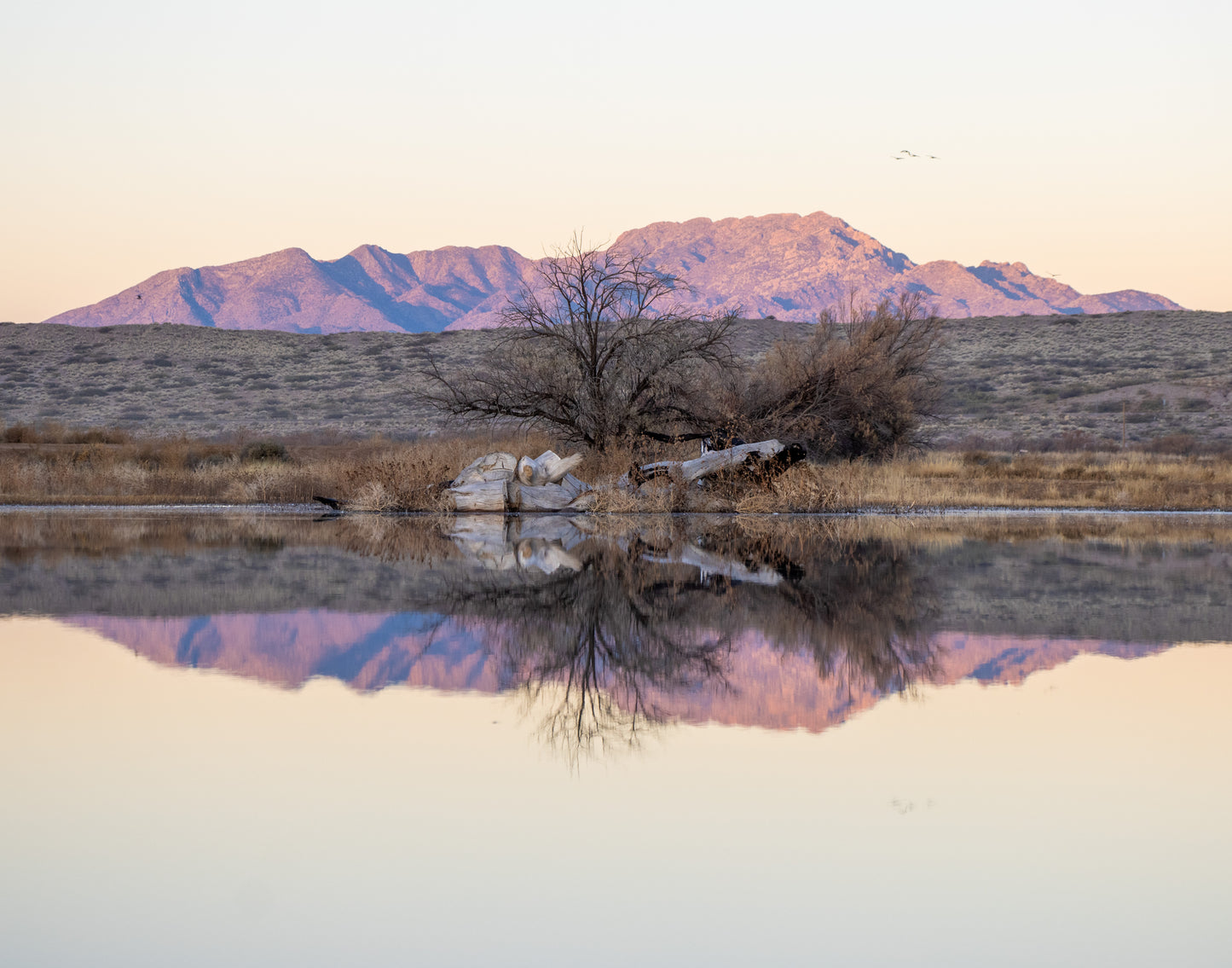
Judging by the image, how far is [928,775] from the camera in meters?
6.71

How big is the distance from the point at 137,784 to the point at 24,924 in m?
1.99

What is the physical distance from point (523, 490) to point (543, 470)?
0.62 meters

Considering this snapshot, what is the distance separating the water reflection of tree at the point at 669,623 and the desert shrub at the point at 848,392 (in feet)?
45.8

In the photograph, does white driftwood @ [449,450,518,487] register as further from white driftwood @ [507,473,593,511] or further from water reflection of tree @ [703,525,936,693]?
water reflection of tree @ [703,525,936,693]

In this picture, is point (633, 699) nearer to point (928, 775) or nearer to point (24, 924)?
point (928, 775)

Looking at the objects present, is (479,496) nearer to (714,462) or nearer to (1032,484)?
(714,462)

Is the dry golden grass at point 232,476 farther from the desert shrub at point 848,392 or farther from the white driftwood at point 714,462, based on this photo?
the desert shrub at point 848,392

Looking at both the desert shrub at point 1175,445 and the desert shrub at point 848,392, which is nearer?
the desert shrub at point 848,392

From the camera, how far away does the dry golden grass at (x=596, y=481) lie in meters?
28.4

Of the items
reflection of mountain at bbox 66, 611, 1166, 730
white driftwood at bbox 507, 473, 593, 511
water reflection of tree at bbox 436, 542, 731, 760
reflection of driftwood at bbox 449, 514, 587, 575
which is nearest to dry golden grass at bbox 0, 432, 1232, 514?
white driftwood at bbox 507, 473, 593, 511

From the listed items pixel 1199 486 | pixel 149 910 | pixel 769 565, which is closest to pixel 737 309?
pixel 1199 486

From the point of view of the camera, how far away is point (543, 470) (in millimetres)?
28891

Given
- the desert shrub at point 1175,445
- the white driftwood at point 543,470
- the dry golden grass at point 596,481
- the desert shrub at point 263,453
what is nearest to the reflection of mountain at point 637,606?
the dry golden grass at point 596,481

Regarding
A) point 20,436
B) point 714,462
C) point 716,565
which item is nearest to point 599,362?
point 714,462
